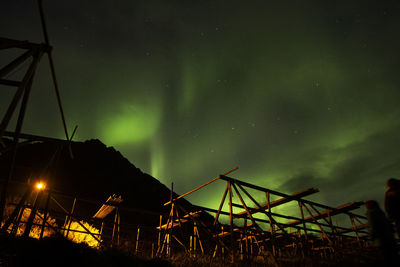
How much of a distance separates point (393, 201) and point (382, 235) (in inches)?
33.7

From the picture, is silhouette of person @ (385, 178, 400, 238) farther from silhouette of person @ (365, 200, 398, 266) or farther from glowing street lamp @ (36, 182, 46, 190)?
glowing street lamp @ (36, 182, 46, 190)

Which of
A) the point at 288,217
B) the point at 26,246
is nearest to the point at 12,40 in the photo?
the point at 26,246

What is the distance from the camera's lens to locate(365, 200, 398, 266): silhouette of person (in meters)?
5.05

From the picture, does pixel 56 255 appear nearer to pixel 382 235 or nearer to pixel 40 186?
pixel 40 186

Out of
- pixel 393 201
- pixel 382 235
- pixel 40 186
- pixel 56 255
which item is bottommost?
pixel 56 255

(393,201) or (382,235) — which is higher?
(393,201)

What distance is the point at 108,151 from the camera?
1142 inches

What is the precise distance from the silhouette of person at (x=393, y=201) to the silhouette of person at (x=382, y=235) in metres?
0.19

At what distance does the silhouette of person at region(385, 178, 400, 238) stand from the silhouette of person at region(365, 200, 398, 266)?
0.19m

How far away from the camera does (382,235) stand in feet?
16.9

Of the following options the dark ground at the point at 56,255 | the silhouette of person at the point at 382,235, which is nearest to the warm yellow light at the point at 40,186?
the dark ground at the point at 56,255

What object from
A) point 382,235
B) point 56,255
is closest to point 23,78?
point 56,255

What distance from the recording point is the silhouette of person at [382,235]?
5.05 m

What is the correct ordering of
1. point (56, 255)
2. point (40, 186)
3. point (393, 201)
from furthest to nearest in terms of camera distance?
point (40, 186) → point (56, 255) → point (393, 201)
